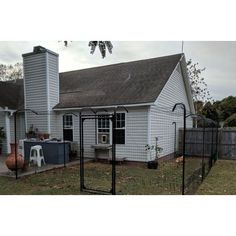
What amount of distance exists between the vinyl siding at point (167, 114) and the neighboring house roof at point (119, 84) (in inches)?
19.6

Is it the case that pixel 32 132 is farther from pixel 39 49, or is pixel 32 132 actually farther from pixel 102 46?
pixel 102 46

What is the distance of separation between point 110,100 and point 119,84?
4.81ft

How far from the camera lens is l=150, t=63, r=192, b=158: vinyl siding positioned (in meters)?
8.70

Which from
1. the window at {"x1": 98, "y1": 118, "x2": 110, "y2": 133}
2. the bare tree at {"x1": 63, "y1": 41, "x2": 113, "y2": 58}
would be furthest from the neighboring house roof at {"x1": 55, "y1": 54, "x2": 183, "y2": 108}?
the bare tree at {"x1": 63, "y1": 41, "x2": 113, "y2": 58}

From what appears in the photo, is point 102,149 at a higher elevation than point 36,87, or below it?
below

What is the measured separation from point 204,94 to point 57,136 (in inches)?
563

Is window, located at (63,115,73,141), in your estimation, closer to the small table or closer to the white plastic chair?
the small table

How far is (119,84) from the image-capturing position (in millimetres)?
10320

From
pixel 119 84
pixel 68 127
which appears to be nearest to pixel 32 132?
pixel 68 127

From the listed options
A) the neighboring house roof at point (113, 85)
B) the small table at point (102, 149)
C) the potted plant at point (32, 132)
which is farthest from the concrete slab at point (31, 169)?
the neighboring house roof at point (113, 85)

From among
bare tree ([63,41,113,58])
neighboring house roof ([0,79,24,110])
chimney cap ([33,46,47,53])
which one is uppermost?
chimney cap ([33,46,47,53])

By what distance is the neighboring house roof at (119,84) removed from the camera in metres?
8.93

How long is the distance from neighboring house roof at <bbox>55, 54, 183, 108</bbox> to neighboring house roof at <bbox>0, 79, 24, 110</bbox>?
103 inches
